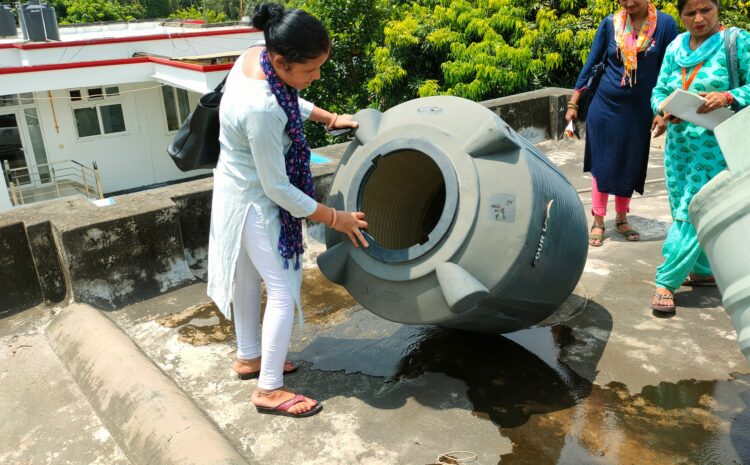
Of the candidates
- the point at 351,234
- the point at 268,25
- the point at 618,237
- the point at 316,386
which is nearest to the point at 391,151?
the point at 351,234

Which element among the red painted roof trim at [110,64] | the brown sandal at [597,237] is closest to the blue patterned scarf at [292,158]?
the brown sandal at [597,237]

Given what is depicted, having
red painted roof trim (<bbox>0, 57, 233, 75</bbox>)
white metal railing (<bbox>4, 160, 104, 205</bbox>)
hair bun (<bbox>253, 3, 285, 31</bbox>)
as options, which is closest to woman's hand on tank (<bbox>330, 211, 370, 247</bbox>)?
hair bun (<bbox>253, 3, 285, 31</bbox>)

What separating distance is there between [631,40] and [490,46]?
15.5ft

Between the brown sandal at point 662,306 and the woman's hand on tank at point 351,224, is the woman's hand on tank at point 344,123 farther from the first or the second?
the brown sandal at point 662,306

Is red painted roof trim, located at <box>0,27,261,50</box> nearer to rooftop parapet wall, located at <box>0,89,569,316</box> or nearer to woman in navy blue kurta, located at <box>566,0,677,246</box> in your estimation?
rooftop parapet wall, located at <box>0,89,569,316</box>

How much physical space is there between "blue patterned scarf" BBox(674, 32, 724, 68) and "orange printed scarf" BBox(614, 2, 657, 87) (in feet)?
1.88

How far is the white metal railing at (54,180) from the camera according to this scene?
15875 mm

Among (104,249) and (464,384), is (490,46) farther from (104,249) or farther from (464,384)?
(464,384)

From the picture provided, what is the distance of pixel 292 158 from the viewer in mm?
2559

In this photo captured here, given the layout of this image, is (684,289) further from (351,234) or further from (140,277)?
(140,277)

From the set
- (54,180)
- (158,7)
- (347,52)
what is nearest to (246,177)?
(347,52)

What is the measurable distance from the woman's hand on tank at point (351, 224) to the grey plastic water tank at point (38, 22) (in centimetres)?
1572

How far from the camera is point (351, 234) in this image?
2.63 metres

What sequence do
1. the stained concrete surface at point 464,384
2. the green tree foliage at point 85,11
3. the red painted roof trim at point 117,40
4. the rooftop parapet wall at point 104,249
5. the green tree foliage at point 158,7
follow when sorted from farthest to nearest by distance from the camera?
the green tree foliage at point 158,7 < the green tree foliage at point 85,11 < the red painted roof trim at point 117,40 < the rooftop parapet wall at point 104,249 < the stained concrete surface at point 464,384
